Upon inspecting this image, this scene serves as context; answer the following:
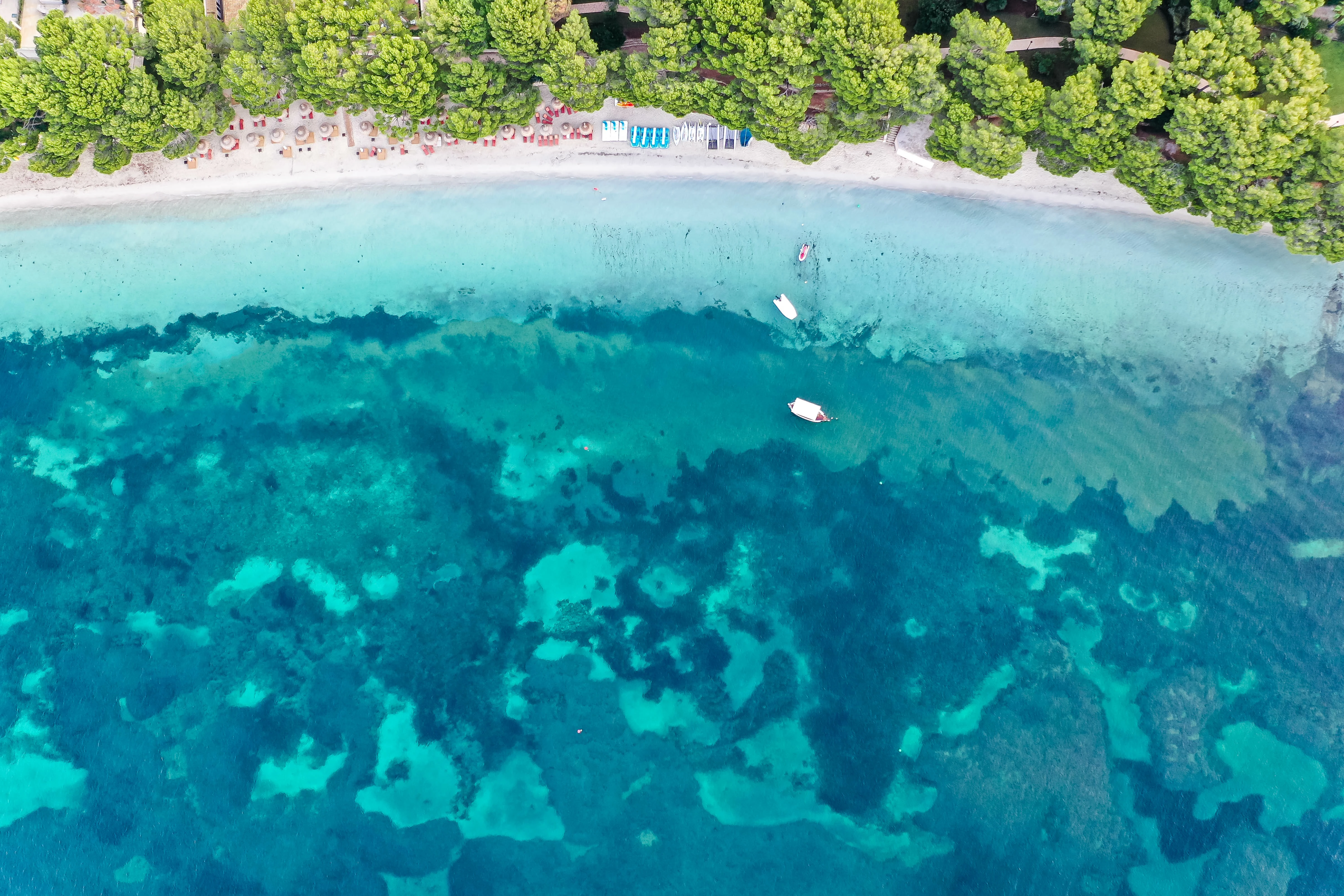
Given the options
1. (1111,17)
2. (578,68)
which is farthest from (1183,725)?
(578,68)

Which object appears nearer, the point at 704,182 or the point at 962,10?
the point at 962,10

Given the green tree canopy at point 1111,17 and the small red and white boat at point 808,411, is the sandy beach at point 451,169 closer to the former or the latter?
the green tree canopy at point 1111,17

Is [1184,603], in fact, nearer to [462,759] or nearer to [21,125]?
[462,759]

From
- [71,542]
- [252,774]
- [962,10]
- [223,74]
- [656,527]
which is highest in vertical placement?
[962,10]

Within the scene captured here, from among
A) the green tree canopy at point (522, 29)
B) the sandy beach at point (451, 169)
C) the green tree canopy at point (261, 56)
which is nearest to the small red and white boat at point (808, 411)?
the sandy beach at point (451, 169)

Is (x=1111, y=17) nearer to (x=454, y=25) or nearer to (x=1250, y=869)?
(x=454, y=25)

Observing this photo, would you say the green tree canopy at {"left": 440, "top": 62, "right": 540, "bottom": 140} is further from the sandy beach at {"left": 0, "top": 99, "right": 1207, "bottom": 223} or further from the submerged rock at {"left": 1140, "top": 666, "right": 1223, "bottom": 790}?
the submerged rock at {"left": 1140, "top": 666, "right": 1223, "bottom": 790}

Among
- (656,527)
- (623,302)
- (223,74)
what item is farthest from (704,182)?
(223,74)
